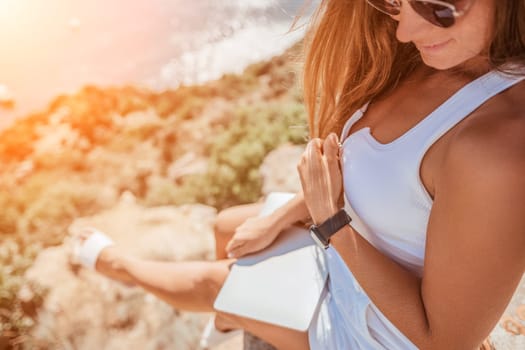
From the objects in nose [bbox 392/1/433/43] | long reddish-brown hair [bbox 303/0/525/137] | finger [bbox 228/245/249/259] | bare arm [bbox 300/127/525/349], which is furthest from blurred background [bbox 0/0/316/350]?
bare arm [bbox 300/127/525/349]

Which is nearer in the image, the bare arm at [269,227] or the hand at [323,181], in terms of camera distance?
the hand at [323,181]

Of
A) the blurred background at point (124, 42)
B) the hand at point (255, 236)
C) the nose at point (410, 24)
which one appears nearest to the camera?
the nose at point (410, 24)

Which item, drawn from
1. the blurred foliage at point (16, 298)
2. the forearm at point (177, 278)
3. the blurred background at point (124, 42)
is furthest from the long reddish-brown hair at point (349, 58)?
the blurred background at point (124, 42)

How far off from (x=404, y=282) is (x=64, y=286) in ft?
6.52

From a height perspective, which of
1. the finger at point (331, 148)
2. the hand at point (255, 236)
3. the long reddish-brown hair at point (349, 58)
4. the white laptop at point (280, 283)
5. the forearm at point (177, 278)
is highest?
the long reddish-brown hair at point (349, 58)

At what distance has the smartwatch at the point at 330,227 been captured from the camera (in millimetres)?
1312

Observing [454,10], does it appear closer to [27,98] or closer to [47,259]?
[47,259]

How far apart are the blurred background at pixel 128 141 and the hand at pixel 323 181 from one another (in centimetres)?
60

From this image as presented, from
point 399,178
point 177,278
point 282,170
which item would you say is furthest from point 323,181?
point 282,170

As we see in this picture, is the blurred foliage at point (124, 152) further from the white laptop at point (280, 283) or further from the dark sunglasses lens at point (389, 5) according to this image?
the dark sunglasses lens at point (389, 5)

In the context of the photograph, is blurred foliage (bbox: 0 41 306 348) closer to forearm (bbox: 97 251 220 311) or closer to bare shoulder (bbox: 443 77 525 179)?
forearm (bbox: 97 251 220 311)

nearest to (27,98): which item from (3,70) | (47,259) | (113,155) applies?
(3,70)

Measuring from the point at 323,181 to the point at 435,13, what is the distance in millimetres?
559

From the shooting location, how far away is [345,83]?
1.67 metres
